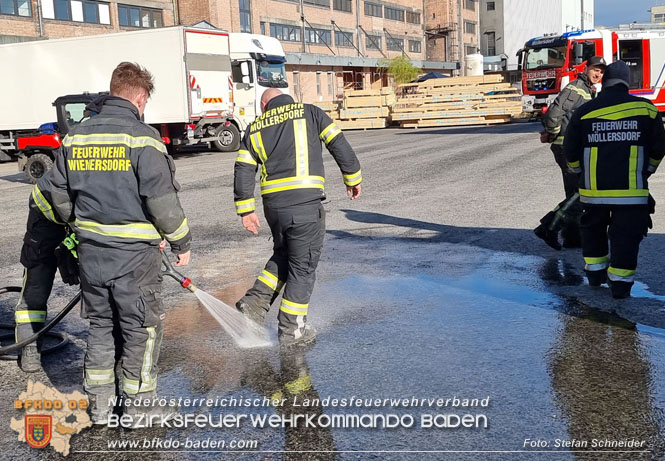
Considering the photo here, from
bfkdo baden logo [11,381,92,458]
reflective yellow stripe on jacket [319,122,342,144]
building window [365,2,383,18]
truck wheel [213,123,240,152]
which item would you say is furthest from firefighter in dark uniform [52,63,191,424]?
building window [365,2,383,18]

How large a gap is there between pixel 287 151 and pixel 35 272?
182cm

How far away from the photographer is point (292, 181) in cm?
473

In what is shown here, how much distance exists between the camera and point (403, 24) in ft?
216

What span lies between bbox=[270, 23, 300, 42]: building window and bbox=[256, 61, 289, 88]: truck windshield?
22.5 meters

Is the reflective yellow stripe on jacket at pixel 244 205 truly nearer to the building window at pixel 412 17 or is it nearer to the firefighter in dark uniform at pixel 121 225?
the firefighter in dark uniform at pixel 121 225

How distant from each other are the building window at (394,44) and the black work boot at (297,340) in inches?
2367

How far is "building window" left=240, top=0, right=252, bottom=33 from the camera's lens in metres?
44.6

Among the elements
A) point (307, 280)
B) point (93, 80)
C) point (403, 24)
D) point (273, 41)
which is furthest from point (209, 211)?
point (403, 24)

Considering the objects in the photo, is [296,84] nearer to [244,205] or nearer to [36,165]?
[36,165]

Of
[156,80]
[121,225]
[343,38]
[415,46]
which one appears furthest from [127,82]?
[415,46]

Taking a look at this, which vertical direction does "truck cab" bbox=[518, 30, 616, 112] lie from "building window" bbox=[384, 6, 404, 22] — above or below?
below

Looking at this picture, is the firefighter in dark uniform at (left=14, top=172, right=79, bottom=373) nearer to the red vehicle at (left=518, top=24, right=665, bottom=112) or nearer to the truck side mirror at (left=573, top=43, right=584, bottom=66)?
the red vehicle at (left=518, top=24, right=665, bottom=112)

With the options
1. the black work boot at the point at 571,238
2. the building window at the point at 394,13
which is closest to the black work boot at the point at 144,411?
the black work boot at the point at 571,238

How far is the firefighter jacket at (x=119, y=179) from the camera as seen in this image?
11.6ft
